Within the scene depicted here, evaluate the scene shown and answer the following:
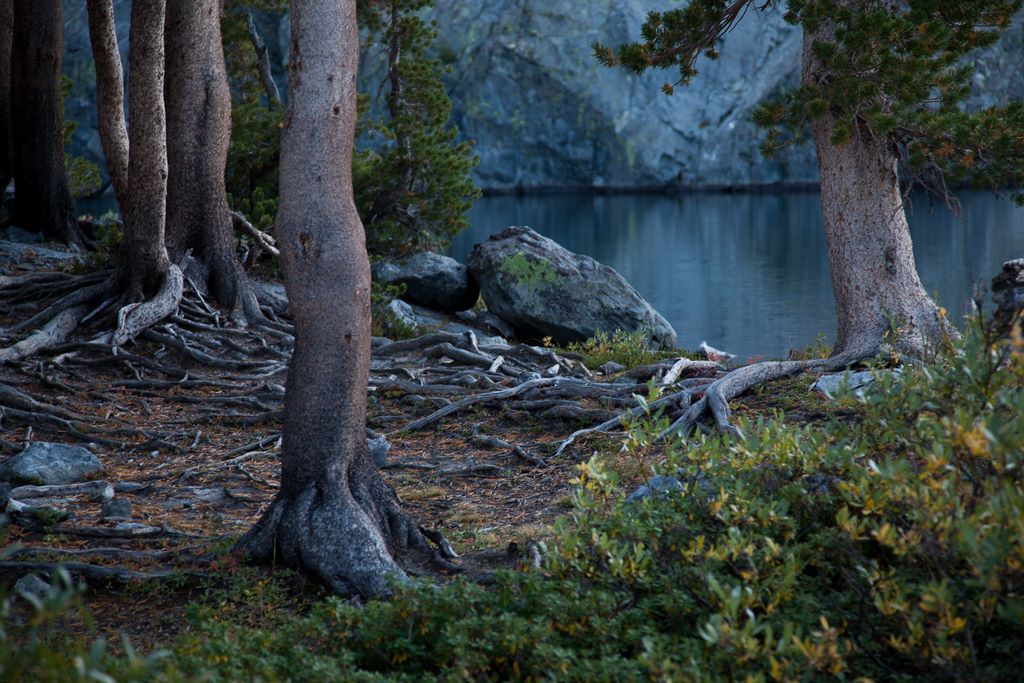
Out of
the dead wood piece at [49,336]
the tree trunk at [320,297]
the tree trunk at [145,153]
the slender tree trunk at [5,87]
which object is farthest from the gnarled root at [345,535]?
the slender tree trunk at [5,87]

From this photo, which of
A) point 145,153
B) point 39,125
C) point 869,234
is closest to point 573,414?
point 869,234

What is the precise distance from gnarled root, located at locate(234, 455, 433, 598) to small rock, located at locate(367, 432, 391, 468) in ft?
6.22

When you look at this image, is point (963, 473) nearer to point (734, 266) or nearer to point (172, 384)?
point (172, 384)

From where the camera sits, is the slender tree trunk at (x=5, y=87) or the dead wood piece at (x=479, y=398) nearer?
the dead wood piece at (x=479, y=398)

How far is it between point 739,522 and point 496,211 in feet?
133

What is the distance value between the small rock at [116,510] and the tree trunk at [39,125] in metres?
9.60

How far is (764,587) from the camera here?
11.1 feet

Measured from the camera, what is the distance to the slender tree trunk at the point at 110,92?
415 inches

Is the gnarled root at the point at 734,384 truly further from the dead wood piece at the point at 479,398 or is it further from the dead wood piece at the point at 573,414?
the dead wood piece at the point at 479,398

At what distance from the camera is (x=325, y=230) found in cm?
491

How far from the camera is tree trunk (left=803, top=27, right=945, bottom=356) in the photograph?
344 inches

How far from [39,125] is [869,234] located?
11.2 meters

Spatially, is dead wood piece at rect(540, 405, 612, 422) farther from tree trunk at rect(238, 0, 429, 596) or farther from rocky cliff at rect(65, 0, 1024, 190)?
rocky cliff at rect(65, 0, 1024, 190)

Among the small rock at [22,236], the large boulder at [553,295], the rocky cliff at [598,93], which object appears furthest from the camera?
the rocky cliff at [598,93]
